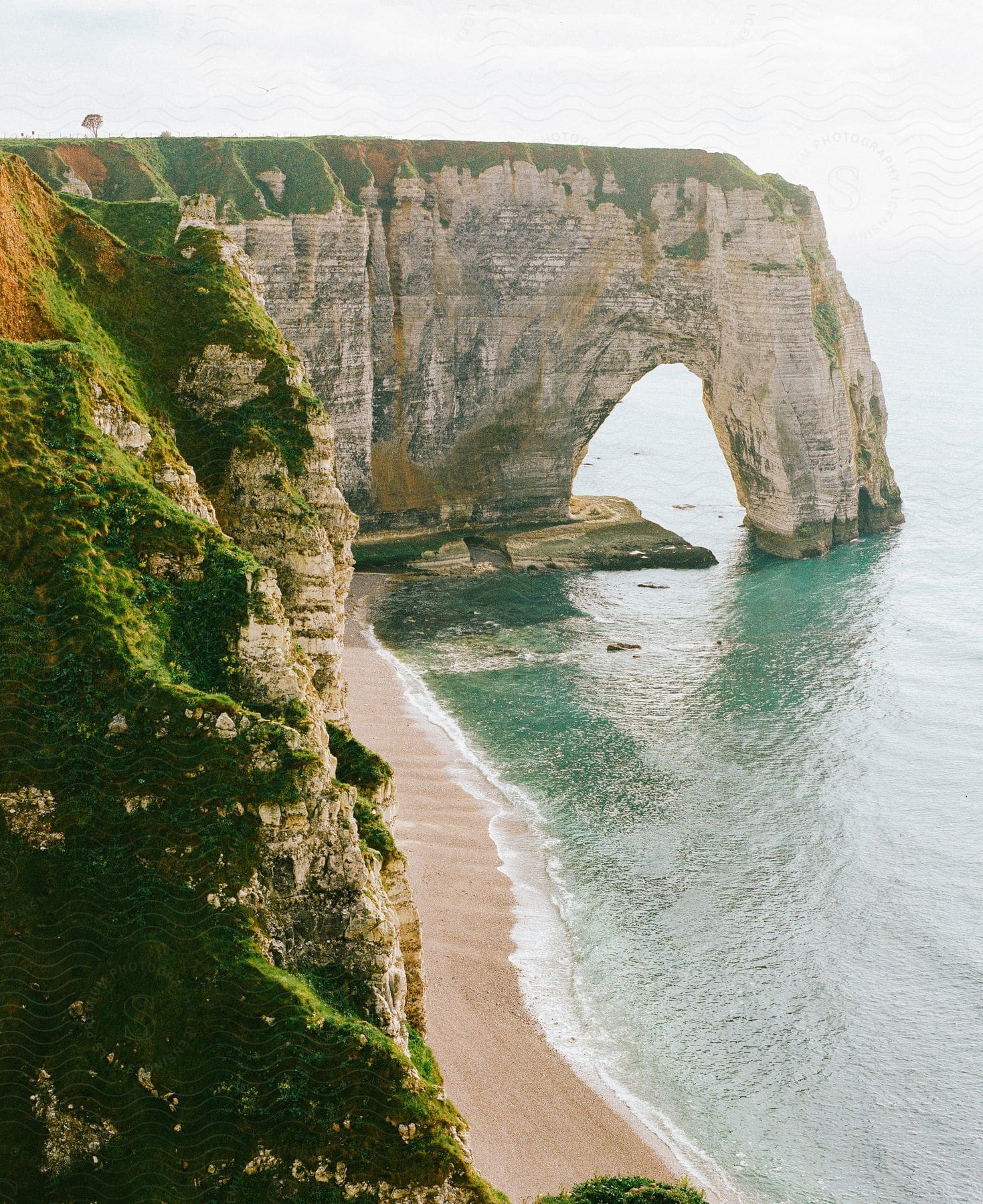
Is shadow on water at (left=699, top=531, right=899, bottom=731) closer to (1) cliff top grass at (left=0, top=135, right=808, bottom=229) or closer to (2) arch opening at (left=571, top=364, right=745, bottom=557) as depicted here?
(2) arch opening at (left=571, top=364, right=745, bottom=557)

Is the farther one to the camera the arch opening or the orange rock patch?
the arch opening

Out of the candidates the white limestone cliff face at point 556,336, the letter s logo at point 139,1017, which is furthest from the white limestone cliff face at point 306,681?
the white limestone cliff face at point 556,336

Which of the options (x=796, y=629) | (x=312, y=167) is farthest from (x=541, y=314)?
(x=796, y=629)

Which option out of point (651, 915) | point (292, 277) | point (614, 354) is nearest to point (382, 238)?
point (292, 277)

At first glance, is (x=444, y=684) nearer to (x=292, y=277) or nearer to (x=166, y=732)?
(x=292, y=277)

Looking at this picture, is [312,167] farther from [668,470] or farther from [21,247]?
[668,470]

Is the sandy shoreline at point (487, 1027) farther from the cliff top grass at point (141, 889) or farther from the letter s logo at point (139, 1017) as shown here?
the letter s logo at point (139, 1017)

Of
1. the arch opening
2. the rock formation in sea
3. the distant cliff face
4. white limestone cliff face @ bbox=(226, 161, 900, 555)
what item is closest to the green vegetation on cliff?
the rock formation in sea
